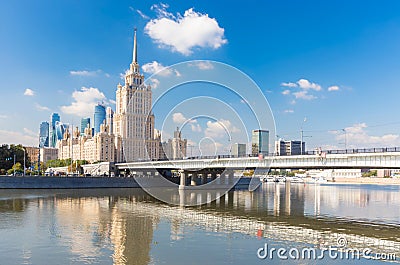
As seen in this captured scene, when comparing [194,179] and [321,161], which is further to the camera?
[194,179]

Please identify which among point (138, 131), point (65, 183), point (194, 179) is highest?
point (138, 131)

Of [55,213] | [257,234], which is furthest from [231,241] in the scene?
[55,213]

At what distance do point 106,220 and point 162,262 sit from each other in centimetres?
1951

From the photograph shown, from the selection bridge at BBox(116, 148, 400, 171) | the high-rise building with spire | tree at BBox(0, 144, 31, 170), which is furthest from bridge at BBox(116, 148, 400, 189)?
the high-rise building with spire

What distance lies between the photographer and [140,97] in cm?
19700

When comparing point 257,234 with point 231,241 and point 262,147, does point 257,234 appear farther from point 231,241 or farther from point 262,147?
point 262,147

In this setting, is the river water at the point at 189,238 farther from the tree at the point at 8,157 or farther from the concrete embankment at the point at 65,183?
the tree at the point at 8,157

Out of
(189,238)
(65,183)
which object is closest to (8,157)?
(65,183)

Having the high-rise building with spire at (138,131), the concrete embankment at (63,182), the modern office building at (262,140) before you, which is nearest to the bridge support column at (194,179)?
the concrete embankment at (63,182)

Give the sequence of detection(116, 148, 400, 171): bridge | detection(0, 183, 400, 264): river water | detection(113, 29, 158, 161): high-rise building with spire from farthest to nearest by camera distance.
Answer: detection(113, 29, 158, 161): high-rise building with spire → detection(116, 148, 400, 171): bridge → detection(0, 183, 400, 264): river water

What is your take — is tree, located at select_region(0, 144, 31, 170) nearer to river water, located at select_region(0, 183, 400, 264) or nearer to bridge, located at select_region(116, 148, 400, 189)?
bridge, located at select_region(116, 148, 400, 189)

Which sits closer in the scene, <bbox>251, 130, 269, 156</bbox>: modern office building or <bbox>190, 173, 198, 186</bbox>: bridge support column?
<bbox>251, 130, 269, 156</bbox>: modern office building

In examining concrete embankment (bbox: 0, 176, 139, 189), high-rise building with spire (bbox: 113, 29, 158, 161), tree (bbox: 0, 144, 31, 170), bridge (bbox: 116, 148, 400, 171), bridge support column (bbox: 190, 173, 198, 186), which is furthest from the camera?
high-rise building with spire (bbox: 113, 29, 158, 161)

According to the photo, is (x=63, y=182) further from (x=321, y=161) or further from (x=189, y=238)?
(x=189, y=238)
